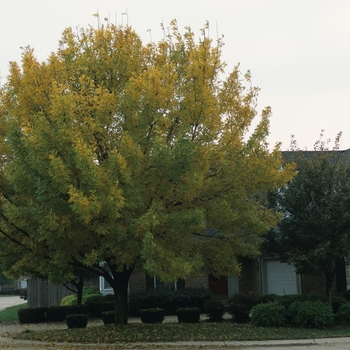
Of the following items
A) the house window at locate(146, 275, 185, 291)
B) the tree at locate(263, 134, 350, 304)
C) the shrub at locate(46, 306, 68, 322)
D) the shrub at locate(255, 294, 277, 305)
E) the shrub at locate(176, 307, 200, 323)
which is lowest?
the shrub at locate(46, 306, 68, 322)

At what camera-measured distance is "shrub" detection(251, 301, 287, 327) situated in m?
20.1

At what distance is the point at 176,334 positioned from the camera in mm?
17984

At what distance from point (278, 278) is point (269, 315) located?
799 centimetres

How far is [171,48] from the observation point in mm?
17938

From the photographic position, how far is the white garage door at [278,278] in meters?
27.3

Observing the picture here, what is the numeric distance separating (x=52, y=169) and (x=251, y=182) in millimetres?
5457

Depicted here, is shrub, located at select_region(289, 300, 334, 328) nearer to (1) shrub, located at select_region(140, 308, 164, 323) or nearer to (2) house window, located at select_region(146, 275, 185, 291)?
(1) shrub, located at select_region(140, 308, 164, 323)

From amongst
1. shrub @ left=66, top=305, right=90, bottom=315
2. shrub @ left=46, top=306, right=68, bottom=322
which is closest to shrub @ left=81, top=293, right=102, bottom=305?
shrub @ left=66, top=305, right=90, bottom=315

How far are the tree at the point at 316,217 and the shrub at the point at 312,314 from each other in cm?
115

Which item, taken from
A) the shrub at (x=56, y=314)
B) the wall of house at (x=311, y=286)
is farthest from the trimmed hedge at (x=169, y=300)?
the wall of house at (x=311, y=286)

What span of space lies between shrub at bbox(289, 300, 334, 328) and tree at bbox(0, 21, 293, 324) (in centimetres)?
345

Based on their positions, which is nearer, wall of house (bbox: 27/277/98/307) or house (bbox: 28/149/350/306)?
house (bbox: 28/149/350/306)

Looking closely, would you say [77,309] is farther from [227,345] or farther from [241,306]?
[227,345]

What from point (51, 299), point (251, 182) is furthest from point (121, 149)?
point (51, 299)
